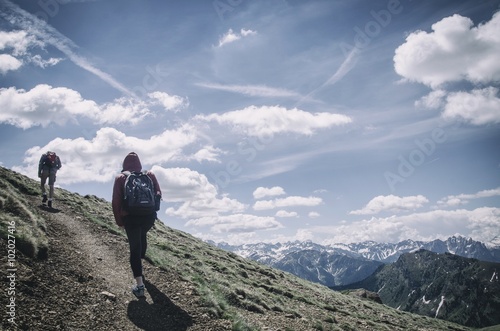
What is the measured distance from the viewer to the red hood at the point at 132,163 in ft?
32.4

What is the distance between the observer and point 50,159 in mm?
19969

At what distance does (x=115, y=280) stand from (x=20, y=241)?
319cm

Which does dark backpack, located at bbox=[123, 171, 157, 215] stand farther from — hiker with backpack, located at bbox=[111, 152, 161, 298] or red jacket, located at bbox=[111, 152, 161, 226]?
red jacket, located at bbox=[111, 152, 161, 226]

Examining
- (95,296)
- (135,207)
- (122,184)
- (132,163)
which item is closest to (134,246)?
(135,207)

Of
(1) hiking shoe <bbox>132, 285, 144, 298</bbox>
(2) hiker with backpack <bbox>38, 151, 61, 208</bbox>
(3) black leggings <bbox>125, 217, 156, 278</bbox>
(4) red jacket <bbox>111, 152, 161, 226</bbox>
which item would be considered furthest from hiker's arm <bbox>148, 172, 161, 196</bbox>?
(2) hiker with backpack <bbox>38, 151, 61, 208</bbox>

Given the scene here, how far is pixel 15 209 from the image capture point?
41.8ft

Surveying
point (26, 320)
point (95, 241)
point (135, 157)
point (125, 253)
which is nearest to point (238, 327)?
point (26, 320)

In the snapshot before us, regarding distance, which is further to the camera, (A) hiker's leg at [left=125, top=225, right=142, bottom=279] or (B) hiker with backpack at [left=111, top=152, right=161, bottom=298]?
(A) hiker's leg at [left=125, top=225, right=142, bottom=279]

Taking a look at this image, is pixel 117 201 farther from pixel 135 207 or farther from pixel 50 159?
pixel 50 159

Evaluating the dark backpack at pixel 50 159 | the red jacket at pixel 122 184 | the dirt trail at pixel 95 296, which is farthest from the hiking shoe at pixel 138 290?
the dark backpack at pixel 50 159

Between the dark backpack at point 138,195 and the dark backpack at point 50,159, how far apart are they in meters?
13.9

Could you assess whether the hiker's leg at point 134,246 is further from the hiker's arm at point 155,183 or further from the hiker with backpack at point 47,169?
the hiker with backpack at point 47,169

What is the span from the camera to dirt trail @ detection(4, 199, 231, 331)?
7.39m

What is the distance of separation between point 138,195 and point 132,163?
1.46 metres
